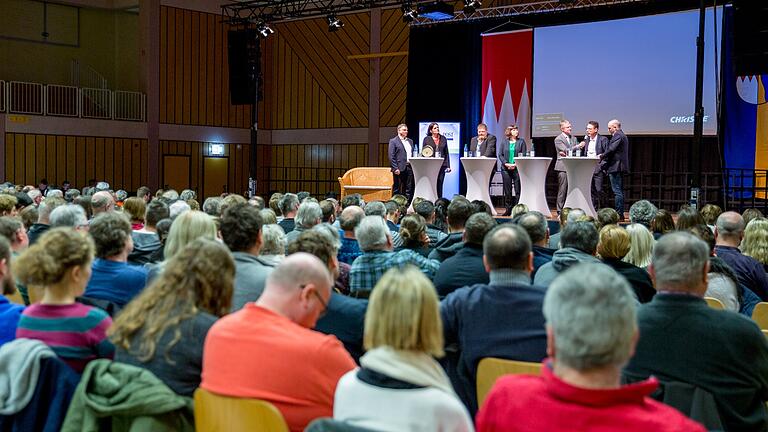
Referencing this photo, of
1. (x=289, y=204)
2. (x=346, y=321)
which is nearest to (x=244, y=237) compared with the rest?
(x=346, y=321)

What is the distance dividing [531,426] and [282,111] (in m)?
21.6

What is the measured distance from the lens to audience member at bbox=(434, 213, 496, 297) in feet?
13.8

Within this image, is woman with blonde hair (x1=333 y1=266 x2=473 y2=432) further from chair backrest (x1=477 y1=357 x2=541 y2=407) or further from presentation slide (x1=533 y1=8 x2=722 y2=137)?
presentation slide (x1=533 y1=8 x2=722 y2=137)

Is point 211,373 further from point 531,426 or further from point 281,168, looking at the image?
point 281,168

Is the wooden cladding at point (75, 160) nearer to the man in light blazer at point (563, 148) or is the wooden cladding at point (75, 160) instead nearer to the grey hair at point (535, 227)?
the man in light blazer at point (563, 148)

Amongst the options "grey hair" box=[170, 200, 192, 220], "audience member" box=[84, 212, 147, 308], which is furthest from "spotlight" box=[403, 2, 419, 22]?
"audience member" box=[84, 212, 147, 308]

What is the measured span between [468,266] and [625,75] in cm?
1108

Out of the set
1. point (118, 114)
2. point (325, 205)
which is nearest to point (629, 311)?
point (325, 205)

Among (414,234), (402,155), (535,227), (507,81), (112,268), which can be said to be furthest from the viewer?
(507,81)

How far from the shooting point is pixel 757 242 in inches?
201

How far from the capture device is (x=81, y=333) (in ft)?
9.05

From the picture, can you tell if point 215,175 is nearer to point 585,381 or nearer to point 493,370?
point 493,370

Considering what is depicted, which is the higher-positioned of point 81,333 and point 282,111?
point 282,111

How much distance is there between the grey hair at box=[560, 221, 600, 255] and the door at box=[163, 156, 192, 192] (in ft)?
59.2
